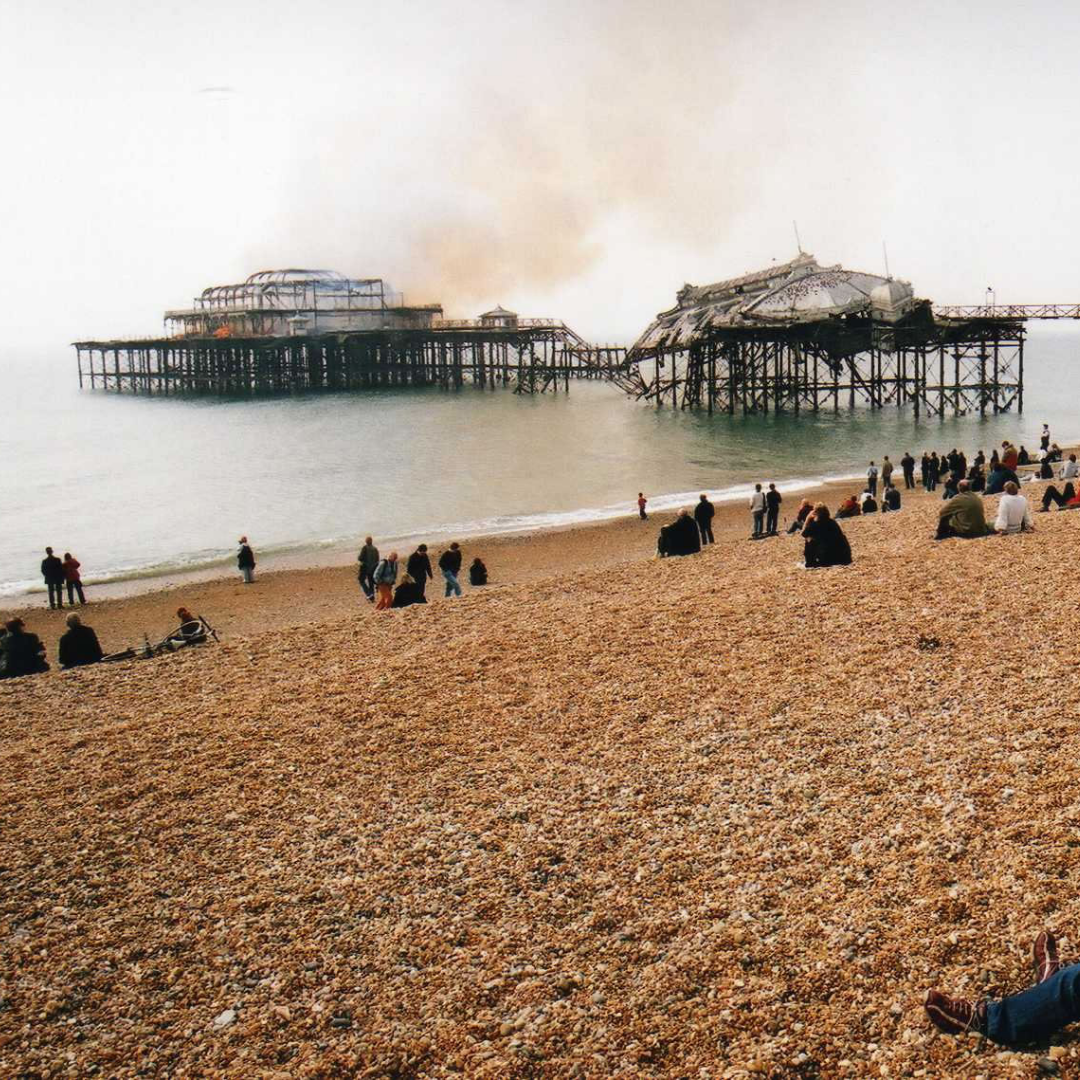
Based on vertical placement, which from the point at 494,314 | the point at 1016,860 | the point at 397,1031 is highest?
the point at 494,314

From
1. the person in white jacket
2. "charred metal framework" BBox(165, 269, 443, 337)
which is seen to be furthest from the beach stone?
"charred metal framework" BBox(165, 269, 443, 337)

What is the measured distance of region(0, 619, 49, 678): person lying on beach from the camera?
37.5 feet

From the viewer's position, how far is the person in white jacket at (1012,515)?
1268 cm

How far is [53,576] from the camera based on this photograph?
64.1 feet

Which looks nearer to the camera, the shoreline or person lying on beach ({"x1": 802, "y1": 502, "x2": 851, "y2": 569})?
person lying on beach ({"x1": 802, "y1": 502, "x2": 851, "y2": 569})

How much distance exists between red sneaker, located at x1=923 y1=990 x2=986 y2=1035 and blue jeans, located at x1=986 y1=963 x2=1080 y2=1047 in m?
0.05

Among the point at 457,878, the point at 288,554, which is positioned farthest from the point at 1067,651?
the point at 288,554

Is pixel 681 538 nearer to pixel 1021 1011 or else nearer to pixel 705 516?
pixel 705 516

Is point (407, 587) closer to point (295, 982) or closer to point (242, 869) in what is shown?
point (242, 869)

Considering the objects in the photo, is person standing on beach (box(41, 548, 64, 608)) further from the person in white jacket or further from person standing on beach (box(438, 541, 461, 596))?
the person in white jacket

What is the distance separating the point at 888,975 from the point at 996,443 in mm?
39230

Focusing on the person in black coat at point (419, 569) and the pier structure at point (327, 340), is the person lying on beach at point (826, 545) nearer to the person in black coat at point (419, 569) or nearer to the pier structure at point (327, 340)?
the person in black coat at point (419, 569)

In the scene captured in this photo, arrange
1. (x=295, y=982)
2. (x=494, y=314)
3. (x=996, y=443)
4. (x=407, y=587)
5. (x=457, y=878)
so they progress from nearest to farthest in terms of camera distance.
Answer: (x=295, y=982) → (x=457, y=878) → (x=407, y=587) → (x=996, y=443) → (x=494, y=314)

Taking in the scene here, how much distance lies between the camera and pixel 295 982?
17.0 ft
